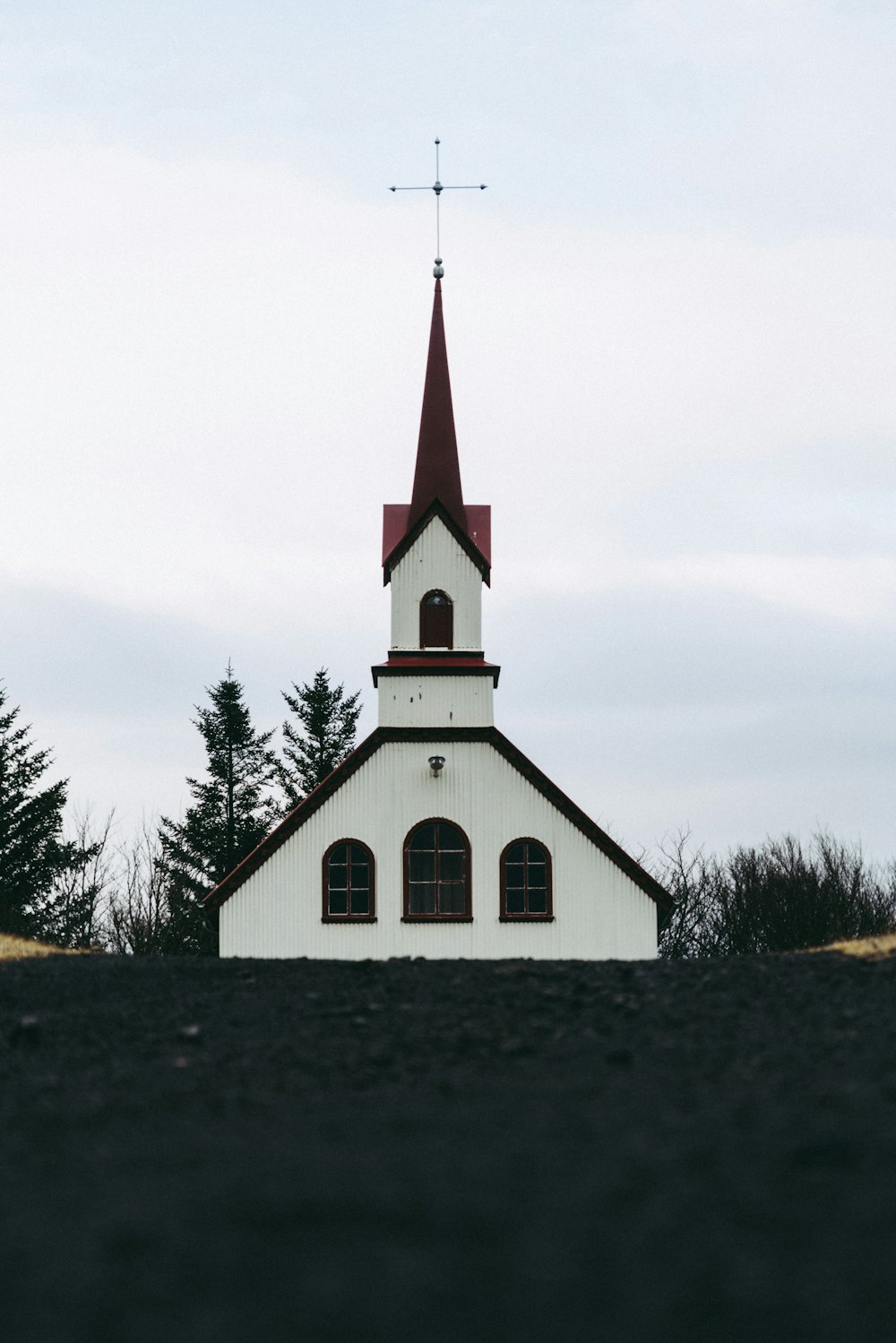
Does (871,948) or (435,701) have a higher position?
(435,701)

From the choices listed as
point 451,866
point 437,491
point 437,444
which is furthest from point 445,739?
Result: point 437,444

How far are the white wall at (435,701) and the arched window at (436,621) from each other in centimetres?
112

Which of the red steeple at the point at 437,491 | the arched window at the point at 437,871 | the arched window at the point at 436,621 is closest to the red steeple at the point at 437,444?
the red steeple at the point at 437,491

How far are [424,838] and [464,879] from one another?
128cm

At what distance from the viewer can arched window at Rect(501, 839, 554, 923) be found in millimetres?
31016

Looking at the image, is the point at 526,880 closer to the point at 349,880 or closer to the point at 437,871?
the point at 437,871

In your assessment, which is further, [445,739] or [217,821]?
[217,821]

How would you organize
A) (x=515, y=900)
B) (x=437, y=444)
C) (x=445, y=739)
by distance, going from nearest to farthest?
(x=515, y=900) → (x=445, y=739) → (x=437, y=444)

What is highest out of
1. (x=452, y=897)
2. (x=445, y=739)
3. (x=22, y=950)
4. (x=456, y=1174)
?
(x=445, y=739)

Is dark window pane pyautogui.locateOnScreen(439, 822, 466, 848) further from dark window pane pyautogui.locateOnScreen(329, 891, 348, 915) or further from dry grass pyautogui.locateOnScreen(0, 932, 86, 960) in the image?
dry grass pyautogui.locateOnScreen(0, 932, 86, 960)

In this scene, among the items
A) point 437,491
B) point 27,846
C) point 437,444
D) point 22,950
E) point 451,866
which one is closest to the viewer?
point 22,950

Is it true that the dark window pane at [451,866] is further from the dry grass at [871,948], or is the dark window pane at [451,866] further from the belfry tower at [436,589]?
the dry grass at [871,948]

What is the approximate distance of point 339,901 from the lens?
31.2 metres

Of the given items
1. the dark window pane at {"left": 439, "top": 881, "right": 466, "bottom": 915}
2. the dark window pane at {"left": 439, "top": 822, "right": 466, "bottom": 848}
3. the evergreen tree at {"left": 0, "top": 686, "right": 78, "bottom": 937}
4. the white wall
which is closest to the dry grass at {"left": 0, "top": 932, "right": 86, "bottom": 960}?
the dark window pane at {"left": 439, "top": 881, "right": 466, "bottom": 915}
